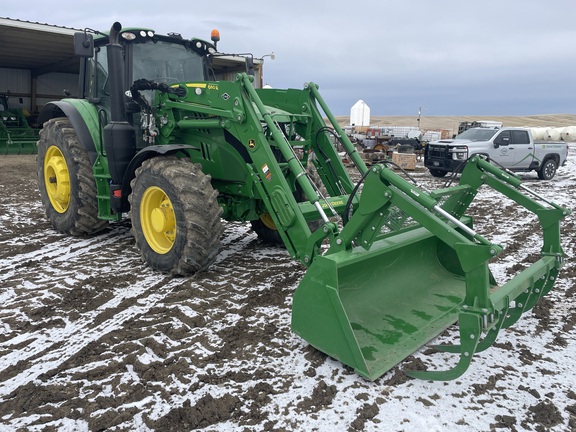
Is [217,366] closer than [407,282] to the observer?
Yes

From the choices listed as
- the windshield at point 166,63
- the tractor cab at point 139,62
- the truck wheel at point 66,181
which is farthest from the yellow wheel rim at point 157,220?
the windshield at point 166,63

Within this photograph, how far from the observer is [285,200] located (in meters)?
3.93

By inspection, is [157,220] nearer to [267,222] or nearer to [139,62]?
[267,222]

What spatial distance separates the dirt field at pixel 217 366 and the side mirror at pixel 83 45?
2.28 m

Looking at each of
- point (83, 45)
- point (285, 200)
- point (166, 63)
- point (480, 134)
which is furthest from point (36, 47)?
point (285, 200)

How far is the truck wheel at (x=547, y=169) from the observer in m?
15.1

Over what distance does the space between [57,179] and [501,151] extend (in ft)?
42.6

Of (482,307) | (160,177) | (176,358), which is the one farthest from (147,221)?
(482,307)

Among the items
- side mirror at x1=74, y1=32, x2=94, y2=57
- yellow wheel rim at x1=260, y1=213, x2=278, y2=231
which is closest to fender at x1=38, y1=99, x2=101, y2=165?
side mirror at x1=74, y1=32, x2=94, y2=57

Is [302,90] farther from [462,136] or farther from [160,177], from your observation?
[462,136]

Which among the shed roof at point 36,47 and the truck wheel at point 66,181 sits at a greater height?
the shed roof at point 36,47

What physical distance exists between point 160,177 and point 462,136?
13219 mm

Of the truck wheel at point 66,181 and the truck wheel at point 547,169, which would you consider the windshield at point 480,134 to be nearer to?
the truck wheel at point 547,169

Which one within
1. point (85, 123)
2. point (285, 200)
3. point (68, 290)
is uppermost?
point (85, 123)
